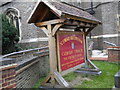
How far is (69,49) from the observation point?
4.85 m

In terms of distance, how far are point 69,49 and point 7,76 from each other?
2850 mm

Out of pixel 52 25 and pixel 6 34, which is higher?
pixel 6 34

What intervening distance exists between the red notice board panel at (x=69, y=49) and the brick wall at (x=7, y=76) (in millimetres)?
2002

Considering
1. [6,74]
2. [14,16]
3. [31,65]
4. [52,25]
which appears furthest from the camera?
[14,16]

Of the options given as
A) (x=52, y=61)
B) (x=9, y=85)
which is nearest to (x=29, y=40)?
(x=52, y=61)

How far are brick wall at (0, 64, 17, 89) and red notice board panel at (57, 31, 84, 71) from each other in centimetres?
200

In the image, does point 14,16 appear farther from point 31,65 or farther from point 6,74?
point 6,74

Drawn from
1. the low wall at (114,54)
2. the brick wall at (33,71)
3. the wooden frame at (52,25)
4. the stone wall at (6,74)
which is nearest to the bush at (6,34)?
the brick wall at (33,71)

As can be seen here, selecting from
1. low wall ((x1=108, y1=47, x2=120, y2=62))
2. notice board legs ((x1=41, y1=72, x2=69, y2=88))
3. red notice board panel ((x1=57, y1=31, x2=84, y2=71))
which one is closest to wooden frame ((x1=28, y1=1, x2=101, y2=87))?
notice board legs ((x1=41, y1=72, x2=69, y2=88))

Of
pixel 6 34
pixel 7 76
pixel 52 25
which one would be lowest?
pixel 7 76

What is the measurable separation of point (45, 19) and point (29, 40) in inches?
383

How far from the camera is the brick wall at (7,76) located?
232cm

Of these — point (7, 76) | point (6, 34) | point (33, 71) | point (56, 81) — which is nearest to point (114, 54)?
point (56, 81)

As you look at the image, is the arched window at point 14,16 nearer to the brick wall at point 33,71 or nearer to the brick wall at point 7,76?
the brick wall at point 33,71
